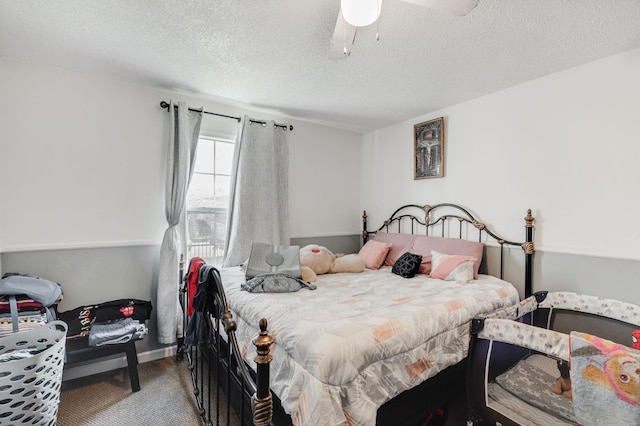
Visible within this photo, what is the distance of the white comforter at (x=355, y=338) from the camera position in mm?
1210

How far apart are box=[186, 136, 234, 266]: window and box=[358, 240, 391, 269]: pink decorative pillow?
159cm

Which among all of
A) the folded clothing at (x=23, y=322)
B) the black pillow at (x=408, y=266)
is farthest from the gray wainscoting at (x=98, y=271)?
the black pillow at (x=408, y=266)

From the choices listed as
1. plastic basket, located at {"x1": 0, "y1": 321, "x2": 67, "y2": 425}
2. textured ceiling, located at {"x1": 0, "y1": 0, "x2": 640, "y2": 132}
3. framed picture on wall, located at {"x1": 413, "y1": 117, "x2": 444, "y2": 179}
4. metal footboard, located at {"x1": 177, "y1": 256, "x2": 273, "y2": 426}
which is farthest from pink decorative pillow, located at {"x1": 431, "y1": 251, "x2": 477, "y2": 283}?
plastic basket, located at {"x1": 0, "y1": 321, "x2": 67, "y2": 425}

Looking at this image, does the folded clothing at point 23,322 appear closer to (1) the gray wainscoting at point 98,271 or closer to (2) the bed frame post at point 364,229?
(1) the gray wainscoting at point 98,271

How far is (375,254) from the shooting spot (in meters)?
3.18

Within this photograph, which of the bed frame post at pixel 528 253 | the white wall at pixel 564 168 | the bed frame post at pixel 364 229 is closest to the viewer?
the white wall at pixel 564 168

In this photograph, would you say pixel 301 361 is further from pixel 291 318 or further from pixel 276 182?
pixel 276 182

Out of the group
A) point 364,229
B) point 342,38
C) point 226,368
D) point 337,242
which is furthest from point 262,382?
point 364,229

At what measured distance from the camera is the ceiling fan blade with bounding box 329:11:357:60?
1.42 metres

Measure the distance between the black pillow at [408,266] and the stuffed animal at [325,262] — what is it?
0.36 metres

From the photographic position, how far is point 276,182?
329 centimetres

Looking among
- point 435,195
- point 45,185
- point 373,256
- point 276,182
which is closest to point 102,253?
point 45,185

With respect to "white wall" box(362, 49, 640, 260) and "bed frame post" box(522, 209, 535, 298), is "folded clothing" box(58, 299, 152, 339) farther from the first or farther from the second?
"bed frame post" box(522, 209, 535, 298)

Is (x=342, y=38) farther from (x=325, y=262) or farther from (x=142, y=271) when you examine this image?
(x=142, y=271)
